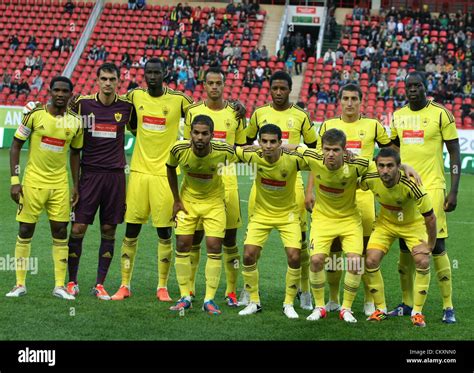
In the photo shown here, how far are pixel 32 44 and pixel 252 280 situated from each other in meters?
30.5

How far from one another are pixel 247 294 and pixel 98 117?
244 cm

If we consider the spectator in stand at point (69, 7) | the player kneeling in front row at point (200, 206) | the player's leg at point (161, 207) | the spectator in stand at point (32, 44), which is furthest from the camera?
the spectator in stand at point (69, 7)

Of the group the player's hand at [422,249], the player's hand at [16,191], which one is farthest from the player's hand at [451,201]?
the player's hand at [16,191]

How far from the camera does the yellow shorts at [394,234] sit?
8617 mm

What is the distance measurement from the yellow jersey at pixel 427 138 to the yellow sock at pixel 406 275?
2.60ft

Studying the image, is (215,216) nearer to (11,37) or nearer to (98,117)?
(98,117)

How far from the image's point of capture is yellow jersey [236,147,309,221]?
880 cm

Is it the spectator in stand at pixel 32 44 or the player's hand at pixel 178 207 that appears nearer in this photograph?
the player's hand at pixel 178 207

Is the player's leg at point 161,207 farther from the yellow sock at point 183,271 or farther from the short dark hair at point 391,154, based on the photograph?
the short dark hair at point 391,154

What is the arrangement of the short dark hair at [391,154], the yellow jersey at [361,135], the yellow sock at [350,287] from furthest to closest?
the yellow jersey at [361,135] → the yellow sock at [350,287] → the short dark hair at [391,154]

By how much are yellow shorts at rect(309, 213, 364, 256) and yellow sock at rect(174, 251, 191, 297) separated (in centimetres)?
126

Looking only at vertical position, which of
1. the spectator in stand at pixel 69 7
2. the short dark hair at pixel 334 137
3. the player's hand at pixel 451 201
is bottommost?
the player's hand at pixel 451 201

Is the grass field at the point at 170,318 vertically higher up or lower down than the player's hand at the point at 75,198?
lower down
